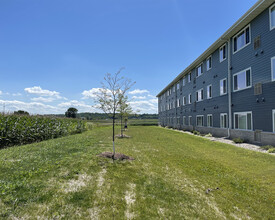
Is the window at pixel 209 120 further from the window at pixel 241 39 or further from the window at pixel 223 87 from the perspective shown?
the window at pixel 241 39

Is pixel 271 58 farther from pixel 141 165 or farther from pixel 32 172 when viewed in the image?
pixel 32 172

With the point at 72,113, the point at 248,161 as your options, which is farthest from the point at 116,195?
the point at 72,113

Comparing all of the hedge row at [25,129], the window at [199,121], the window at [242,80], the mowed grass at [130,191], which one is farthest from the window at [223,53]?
the hedge row at [25,129]

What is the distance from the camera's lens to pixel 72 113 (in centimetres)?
6053

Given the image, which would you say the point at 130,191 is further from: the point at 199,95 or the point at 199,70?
the point at 199,70

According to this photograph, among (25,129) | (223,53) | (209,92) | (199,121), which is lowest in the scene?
(25,129)

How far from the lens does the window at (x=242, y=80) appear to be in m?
13.5

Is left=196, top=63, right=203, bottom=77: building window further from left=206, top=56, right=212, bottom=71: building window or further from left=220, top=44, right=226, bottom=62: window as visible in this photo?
left=220, top=44, right=226, bottom=62: window

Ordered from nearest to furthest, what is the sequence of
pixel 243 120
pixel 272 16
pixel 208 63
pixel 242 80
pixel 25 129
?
pixel 272 16
pixel 25 129
pixel 243 120
pixel 242 80
pixel 208 63

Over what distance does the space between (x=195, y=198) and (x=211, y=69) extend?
1891cm

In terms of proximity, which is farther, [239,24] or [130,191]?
[239,24]

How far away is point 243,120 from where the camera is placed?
14062mm

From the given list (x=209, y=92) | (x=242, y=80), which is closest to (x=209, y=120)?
(x=209, y=92)

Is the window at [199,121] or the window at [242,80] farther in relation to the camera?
the window at [199,121]
